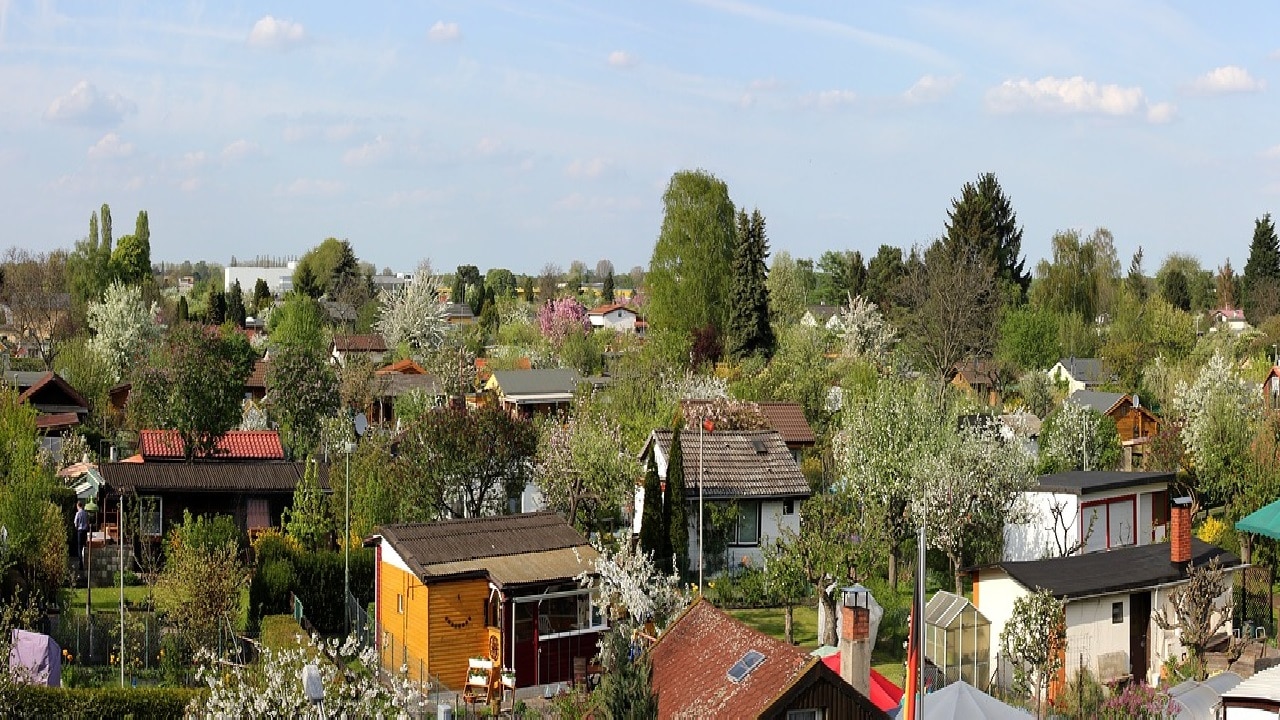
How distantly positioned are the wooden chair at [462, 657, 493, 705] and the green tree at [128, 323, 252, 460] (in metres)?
20.7

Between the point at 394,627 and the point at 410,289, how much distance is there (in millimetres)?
56285

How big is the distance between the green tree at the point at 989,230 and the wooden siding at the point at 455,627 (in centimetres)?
6030

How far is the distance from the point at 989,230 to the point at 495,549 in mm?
64875

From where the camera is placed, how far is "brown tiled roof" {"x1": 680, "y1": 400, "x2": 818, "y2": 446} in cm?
4519

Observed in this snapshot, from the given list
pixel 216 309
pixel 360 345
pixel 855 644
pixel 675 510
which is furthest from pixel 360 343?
pixel 855 644

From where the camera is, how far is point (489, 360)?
75.3m

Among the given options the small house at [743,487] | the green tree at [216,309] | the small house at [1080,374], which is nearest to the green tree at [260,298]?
the green tree at [216,309]

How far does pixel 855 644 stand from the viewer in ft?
63.7

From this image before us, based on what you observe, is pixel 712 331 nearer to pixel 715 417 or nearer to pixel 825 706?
pixel 715 417

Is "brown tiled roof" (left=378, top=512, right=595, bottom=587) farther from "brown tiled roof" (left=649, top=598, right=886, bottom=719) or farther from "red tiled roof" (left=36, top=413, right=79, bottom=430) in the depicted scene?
"red tiled roof" (left=36, top=413, right=79, bottom=430)

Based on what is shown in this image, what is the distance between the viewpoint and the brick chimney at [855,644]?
19.3 metres

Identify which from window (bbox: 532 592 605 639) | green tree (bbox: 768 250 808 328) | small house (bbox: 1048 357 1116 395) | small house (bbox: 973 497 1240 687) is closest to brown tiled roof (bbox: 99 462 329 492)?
window (bbox: 532 592 605 639)

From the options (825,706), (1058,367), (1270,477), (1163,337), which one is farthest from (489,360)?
(825,706)

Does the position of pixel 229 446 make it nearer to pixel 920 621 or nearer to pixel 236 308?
pixel 920 621
